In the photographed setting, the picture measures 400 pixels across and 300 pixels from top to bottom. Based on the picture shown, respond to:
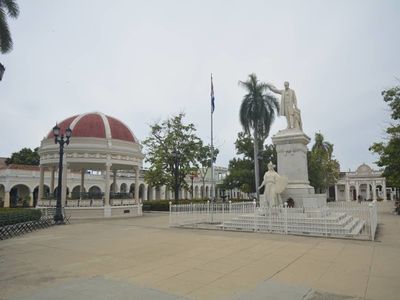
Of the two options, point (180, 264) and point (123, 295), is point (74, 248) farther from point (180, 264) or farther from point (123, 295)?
point (123, 295)

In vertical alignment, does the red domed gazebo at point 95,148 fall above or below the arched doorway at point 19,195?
above

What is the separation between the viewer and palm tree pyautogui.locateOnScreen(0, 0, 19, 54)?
16.1 metres

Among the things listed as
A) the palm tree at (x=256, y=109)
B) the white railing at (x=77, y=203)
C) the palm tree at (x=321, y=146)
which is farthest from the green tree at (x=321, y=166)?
the white railing at (x=77, y=203)

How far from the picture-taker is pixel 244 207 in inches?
655

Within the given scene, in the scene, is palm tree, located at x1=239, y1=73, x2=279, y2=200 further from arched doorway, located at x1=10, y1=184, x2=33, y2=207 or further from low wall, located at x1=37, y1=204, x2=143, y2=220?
arched doorway, located at x1=10, y1=184, x2=33, y2=207

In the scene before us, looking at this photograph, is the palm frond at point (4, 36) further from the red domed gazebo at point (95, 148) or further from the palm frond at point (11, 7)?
the red domed gazebo at point (95, 148)

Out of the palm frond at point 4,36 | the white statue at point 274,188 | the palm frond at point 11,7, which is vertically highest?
the palm frond at point 11,7

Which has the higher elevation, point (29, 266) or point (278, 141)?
point (278, 141)

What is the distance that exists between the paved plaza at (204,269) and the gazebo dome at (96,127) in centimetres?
1675

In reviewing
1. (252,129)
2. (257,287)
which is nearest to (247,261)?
(257,287)

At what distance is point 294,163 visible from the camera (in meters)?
16.0

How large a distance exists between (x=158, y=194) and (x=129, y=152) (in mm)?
43982

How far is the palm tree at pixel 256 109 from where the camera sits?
3391 cm

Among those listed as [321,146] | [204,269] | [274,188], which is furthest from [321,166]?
[204,269]
